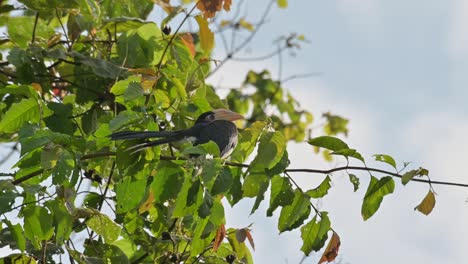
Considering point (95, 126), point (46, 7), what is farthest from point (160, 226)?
point (46, 7)

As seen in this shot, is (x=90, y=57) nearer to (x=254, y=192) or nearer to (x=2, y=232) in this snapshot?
(x=2, y=232)

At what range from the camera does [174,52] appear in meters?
4.12

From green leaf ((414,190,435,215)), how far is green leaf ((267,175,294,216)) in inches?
16.7

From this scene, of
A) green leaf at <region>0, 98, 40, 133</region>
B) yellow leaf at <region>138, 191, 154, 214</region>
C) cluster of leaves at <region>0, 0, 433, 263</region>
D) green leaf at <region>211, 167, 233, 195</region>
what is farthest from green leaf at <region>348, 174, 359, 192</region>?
green leaf at <region>0, 98, 40, 133</region>

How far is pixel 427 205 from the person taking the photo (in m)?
3.37

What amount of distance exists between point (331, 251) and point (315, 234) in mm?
101

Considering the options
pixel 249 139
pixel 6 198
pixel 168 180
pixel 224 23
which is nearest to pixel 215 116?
pixel 249 139

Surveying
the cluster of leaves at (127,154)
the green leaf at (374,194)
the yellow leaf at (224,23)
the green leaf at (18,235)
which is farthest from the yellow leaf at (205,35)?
the yellow leaf at (224,23)

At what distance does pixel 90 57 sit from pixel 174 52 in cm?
35

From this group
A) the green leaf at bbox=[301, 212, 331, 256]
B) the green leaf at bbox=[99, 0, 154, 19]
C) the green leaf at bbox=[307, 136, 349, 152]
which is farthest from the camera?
the green leaf at bbox=[99, 0, 154, 19]

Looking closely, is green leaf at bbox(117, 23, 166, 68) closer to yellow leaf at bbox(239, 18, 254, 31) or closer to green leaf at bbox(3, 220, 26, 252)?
green leaf at bbox(3, 220, 26, 252)

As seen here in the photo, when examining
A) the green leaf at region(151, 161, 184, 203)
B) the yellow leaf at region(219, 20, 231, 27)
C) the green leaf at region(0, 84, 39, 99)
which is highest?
the yellow leaf at region(219, 20, 231, 27)

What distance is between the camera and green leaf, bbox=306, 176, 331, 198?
11.0 feet

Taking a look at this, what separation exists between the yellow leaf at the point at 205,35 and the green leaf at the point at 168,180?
0.74 metres
